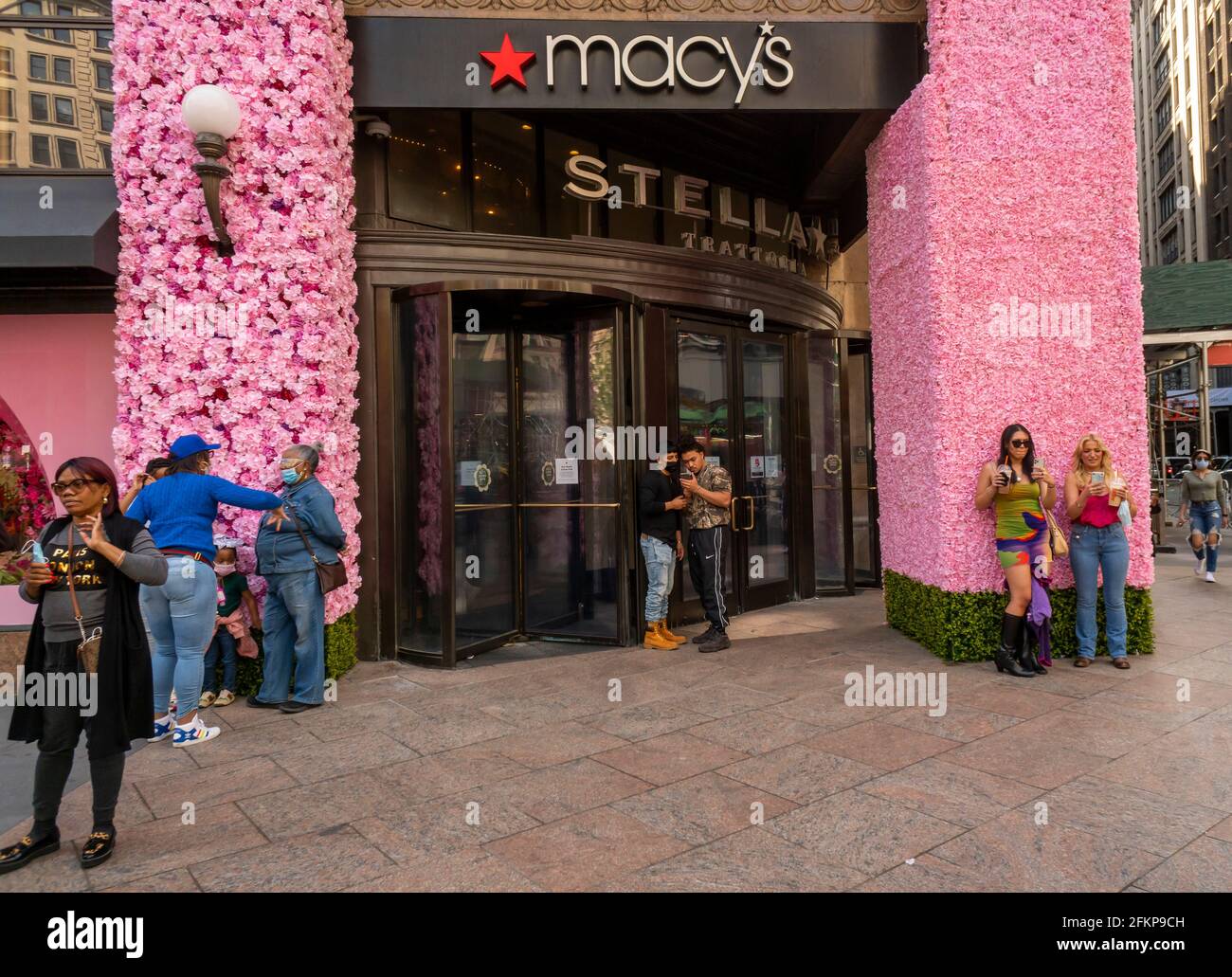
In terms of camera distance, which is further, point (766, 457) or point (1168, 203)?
point (1168, 203)

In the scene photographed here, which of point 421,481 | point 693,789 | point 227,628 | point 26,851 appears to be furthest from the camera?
point 421,481

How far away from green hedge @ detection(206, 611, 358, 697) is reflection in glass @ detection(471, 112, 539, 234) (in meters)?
4.07

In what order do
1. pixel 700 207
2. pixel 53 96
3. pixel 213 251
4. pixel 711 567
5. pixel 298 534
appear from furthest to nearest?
pixel 700 207 < pixel 711 567 < pixel 53 96 < pixel 213 251 < pixel 298 534

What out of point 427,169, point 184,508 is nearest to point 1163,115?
point 427,169


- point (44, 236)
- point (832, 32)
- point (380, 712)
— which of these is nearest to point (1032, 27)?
point (832, 32)

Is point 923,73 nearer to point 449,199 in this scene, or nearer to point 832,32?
point 832,32

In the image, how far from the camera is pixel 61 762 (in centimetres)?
362

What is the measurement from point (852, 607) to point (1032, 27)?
6.17 meters

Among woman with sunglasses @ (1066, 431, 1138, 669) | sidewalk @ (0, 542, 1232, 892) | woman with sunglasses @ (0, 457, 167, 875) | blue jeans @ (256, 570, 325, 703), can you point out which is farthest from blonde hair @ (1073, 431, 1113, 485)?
woman with sunglasses @ (0, 457, 167, 875)

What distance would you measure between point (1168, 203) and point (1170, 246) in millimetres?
2700

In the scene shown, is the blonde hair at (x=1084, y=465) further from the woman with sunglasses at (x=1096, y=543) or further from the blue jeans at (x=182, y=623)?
the blue jeans at (x=182, y=623)

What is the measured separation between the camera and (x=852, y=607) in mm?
9719

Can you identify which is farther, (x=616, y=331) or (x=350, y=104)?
(x=616, y=331)

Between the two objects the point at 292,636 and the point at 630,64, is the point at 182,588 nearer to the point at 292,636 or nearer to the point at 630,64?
the point at 292,636
